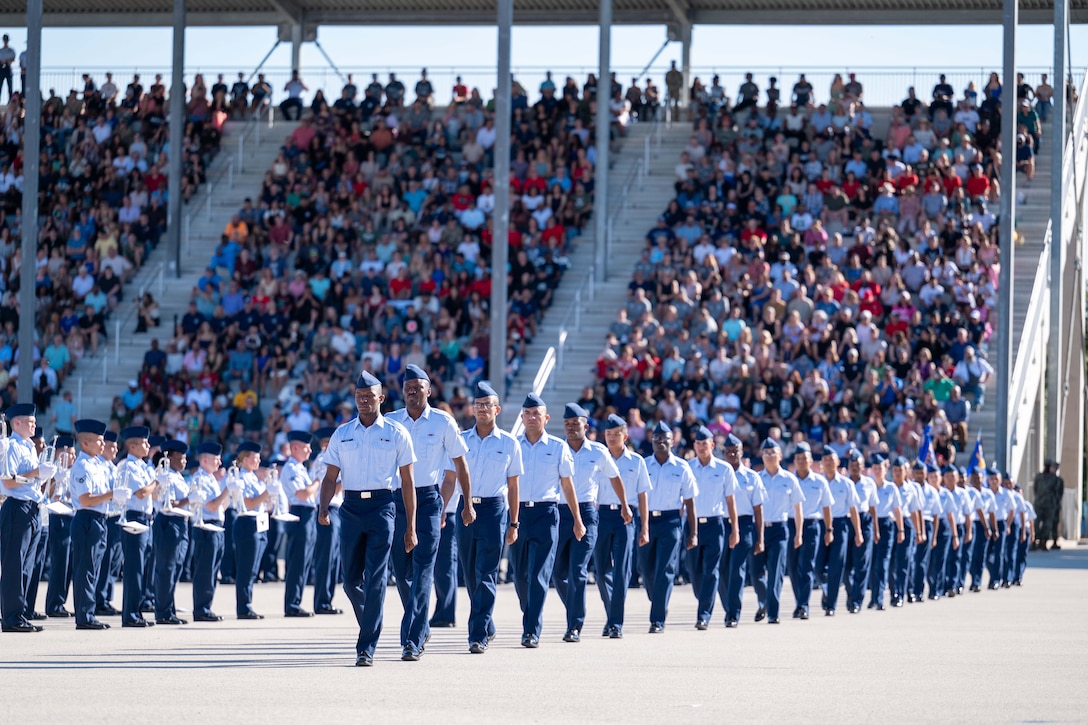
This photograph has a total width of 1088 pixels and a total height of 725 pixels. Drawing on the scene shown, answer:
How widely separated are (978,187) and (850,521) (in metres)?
15.2

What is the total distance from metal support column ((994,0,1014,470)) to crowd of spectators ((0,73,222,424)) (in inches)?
593

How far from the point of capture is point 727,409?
29344 mm

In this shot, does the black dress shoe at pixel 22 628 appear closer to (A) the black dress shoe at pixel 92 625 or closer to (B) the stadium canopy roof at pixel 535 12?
(A) the black dress shoe at pixel 92 625

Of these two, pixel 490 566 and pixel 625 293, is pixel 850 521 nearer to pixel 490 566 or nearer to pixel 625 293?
pixel 490 566

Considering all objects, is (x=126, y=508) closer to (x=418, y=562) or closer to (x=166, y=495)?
(x=166, y=495)

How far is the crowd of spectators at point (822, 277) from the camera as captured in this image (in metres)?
29.4

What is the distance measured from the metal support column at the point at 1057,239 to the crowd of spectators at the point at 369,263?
8352 mm

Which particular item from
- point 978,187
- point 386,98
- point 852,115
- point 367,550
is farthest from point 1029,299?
point 367,550

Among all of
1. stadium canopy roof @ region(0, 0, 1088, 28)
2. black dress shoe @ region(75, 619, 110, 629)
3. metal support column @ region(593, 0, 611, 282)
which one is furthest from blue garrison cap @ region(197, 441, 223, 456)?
stadium canopy roof @ region(0, 0, 1088, 28)

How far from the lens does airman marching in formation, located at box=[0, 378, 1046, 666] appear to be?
12734mm

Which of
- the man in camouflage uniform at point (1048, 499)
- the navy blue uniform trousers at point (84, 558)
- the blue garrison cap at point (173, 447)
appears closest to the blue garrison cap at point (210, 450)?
the blue garrison cap at point (173, 447)

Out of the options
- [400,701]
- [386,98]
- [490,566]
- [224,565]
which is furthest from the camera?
[386,98]

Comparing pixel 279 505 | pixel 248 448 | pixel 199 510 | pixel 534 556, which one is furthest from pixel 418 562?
pixel 279 505

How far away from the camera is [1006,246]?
30.6 m
